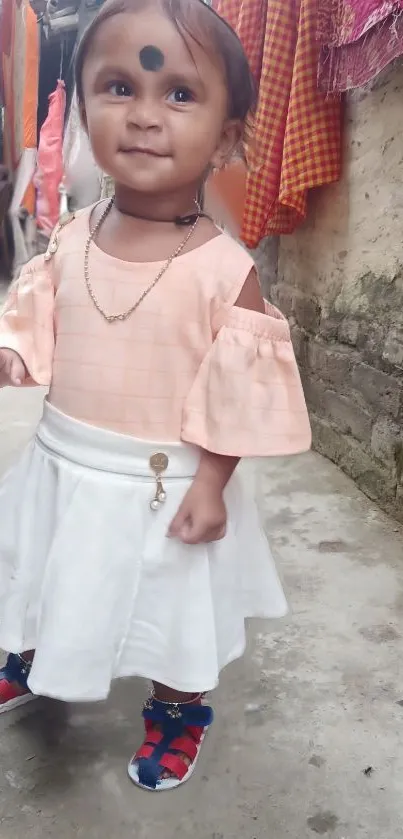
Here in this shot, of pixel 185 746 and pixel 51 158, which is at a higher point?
pixel 185 746

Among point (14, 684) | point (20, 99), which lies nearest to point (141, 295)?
point (14, 684)

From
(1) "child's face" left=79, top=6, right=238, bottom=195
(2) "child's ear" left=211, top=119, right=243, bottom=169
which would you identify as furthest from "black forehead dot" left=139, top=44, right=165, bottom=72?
(2) "child's ear" left=211, top=119, right=243, bottom=169

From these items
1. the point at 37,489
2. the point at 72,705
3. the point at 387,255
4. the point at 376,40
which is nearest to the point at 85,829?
the point at 72,705

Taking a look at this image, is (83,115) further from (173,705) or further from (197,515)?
(173,705)

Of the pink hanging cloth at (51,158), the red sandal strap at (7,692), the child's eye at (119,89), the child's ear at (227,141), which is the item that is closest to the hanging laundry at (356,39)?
the child's ear at (227,141)

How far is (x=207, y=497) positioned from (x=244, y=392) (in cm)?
13

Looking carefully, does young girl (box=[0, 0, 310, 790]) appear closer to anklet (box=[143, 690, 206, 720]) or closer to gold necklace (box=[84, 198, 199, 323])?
gold necklace (box=[84, 198, 199, 323])

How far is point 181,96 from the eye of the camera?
769 mm

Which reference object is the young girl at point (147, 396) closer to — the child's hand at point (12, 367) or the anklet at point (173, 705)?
the child's hand at point (12, 367)

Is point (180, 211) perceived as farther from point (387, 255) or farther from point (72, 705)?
point (387, 255)

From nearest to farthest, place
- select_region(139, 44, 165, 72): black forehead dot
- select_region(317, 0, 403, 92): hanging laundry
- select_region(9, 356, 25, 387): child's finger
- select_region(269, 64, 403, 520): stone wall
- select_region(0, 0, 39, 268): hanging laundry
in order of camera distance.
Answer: select_region(139, 44, 165, 72): black forehead dot < select_region(9, 356, 25, 387): child's finger < select_region(317, 0, 403, 92): hanging laundry < select_region(269, 64, 403, 520): stone wall < select_region(0, 0, 39, 268): hanging laundry

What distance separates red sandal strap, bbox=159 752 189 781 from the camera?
0.95 m

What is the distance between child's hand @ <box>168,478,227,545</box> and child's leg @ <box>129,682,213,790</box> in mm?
260

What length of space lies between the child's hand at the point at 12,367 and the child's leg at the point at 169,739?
44cm
